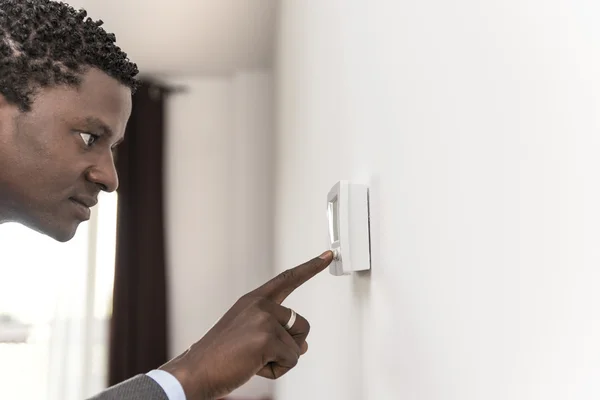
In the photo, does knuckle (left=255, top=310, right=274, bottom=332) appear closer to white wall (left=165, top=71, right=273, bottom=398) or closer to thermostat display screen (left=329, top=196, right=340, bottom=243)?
thermostat display screen (left=329, top=196, right=340, bottom=243)

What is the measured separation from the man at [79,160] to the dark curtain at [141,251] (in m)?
2.35

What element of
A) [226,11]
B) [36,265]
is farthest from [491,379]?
[36,265]

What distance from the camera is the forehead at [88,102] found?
627mm

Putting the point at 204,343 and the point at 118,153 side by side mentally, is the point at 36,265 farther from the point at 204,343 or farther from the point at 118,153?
the point at 204,343

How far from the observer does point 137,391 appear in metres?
0.61

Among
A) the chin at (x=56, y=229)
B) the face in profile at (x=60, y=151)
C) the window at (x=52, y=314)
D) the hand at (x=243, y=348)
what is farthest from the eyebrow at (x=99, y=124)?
the window at (x=52, y=314)

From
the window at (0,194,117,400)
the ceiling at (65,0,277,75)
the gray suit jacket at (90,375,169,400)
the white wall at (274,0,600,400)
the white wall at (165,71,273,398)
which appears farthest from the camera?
the white wall at (165,71,273,398)

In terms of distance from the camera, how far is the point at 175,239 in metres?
3.15

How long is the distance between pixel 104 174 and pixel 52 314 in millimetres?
2453

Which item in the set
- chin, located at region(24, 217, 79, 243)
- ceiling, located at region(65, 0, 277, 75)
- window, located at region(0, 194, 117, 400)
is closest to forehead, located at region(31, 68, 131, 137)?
chin, located at region(24, 217, 79, 243)

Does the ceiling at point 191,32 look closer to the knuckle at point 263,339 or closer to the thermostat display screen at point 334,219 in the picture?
the thermostat display screen at point 334,219

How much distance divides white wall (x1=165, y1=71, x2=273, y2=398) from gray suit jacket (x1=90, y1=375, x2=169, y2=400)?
96.3 inches

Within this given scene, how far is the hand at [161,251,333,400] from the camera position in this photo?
0.61 metres

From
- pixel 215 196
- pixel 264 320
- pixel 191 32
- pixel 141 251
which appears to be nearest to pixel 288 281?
pixel 264 320
